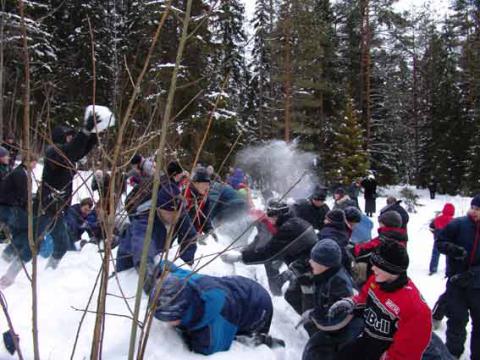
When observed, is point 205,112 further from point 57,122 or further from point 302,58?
point 302,58

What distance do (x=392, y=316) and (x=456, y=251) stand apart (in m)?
1.73

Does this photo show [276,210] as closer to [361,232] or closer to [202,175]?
[202,175]

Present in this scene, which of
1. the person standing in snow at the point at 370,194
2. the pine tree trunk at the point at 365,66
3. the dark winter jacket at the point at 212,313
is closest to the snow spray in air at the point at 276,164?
the person standing in snow at the point at 370,194

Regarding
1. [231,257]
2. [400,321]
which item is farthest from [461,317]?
[231,257]

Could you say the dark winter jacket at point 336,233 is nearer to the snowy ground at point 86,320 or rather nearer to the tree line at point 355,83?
the snowy ground at point 86,320

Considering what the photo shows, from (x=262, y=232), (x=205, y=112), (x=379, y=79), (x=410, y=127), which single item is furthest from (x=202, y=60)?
(x=410, y=127)

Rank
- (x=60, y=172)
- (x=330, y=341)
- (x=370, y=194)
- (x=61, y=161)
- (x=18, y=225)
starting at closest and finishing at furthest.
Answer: (x=330, y=341) → (x=61, y=161) → (x=18, y=225) → (x=60, y=172) → (x=370, y=194)

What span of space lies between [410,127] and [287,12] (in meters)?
15.3

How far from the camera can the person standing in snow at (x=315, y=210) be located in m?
7.02

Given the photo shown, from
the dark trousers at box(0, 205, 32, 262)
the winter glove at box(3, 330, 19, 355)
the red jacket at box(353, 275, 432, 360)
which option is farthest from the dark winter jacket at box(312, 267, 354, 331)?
the dark trousers at box(0, 205, 32, 262)

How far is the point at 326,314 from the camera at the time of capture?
3.36 metres

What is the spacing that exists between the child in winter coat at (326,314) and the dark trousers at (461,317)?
1.25 m

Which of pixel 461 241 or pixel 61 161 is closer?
pixel 461 241

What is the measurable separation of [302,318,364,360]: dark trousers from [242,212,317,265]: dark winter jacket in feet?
4.77
